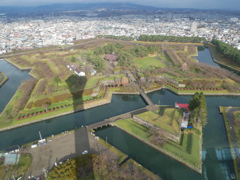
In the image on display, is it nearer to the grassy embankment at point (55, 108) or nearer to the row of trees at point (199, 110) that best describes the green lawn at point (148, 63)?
the grassy embankment at point (55, 108)

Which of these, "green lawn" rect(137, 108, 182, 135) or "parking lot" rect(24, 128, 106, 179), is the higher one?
"green lawn" rect(137, 108, 182, 135)

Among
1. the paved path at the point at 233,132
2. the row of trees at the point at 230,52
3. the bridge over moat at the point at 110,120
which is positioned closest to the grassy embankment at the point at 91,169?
the bridge over moat at the point at 110,120

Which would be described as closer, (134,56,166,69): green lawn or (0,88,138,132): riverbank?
(0,88,138,132): riverbank

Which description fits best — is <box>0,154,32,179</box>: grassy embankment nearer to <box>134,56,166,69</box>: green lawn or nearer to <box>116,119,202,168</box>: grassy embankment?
<box>116,119,202,168</box>: grassy embankment

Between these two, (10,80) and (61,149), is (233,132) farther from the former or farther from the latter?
(10,80)

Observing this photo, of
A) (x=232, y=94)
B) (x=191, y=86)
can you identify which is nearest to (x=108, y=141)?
(x=191, y=86)

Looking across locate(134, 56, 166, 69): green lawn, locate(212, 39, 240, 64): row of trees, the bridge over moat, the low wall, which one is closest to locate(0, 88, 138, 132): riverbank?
the bridge over moat
